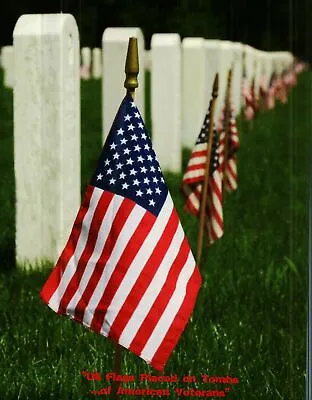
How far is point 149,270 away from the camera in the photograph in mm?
4371

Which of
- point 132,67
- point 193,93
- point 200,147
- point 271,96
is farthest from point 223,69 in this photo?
point 132,67

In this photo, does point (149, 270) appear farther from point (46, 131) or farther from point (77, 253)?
point (46, 131)

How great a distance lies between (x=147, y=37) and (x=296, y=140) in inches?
29.8

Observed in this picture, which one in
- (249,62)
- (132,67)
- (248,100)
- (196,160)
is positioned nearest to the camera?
(132,67)

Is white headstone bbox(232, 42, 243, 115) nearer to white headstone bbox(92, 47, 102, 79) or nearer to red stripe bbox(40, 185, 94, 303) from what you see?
white headstone bbox(92, 47, 102, 79)

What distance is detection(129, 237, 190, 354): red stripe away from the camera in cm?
439

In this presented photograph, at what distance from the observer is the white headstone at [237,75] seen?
558 cm

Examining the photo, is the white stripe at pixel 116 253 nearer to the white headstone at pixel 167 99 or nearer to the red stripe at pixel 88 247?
the red stripe at pixel 88 247

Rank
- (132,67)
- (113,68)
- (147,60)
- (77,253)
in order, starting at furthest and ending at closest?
(147,60) < (113,68) < (77,253) < (132,67)

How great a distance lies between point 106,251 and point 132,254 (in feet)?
0.30

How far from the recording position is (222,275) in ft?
18.6

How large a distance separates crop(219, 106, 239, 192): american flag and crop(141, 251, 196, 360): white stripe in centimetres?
124

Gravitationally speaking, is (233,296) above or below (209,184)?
below

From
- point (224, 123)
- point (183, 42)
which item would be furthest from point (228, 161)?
point (183, 42)
